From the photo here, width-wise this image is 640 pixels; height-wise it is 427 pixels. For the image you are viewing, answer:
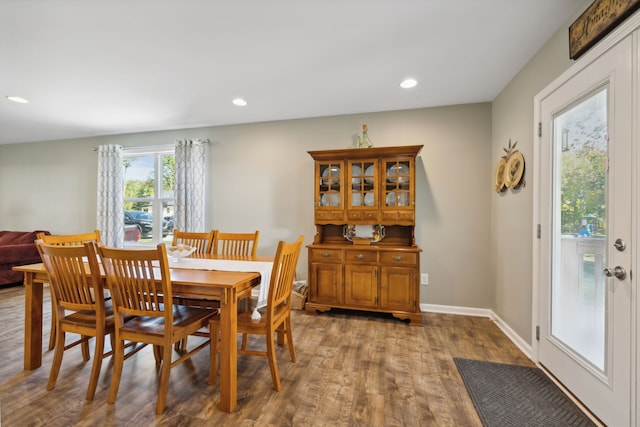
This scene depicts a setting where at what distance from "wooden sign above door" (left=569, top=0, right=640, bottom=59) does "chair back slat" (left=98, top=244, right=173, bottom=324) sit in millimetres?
2660

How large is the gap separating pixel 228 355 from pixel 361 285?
175 centimetres

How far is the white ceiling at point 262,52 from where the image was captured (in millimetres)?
1752

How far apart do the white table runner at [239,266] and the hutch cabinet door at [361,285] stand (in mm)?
1214

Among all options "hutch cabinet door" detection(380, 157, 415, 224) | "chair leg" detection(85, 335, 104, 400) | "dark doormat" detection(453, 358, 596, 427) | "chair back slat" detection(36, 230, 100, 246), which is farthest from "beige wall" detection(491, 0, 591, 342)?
"chair back slat" detection(36, 230, 100, 246)

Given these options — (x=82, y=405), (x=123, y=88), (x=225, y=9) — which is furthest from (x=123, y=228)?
(x=225, y=9)

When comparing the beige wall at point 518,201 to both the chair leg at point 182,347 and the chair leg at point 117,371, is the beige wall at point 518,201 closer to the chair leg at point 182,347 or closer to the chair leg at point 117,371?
the chair leg at point 182,347

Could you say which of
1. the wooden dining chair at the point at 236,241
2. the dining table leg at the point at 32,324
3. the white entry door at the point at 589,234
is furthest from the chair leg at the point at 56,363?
the white entry door at the point at 589,234

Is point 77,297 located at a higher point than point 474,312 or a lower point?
higher

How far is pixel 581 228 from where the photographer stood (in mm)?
1733

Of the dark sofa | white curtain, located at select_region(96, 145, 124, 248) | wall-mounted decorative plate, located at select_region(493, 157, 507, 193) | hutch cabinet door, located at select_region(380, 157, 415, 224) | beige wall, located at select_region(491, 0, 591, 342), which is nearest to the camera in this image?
beige wall, located at select_region(491, 0, 591, 342)

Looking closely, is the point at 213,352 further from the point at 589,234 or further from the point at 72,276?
the point at 589,234

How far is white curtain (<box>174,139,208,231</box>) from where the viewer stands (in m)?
3.95

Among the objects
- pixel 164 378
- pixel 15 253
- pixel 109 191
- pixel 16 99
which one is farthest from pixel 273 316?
pixel 15 253

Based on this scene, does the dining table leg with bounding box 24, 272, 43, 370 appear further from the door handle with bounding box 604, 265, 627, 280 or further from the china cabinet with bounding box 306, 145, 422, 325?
the door handle with bounding box 604, 265, 627, 280
